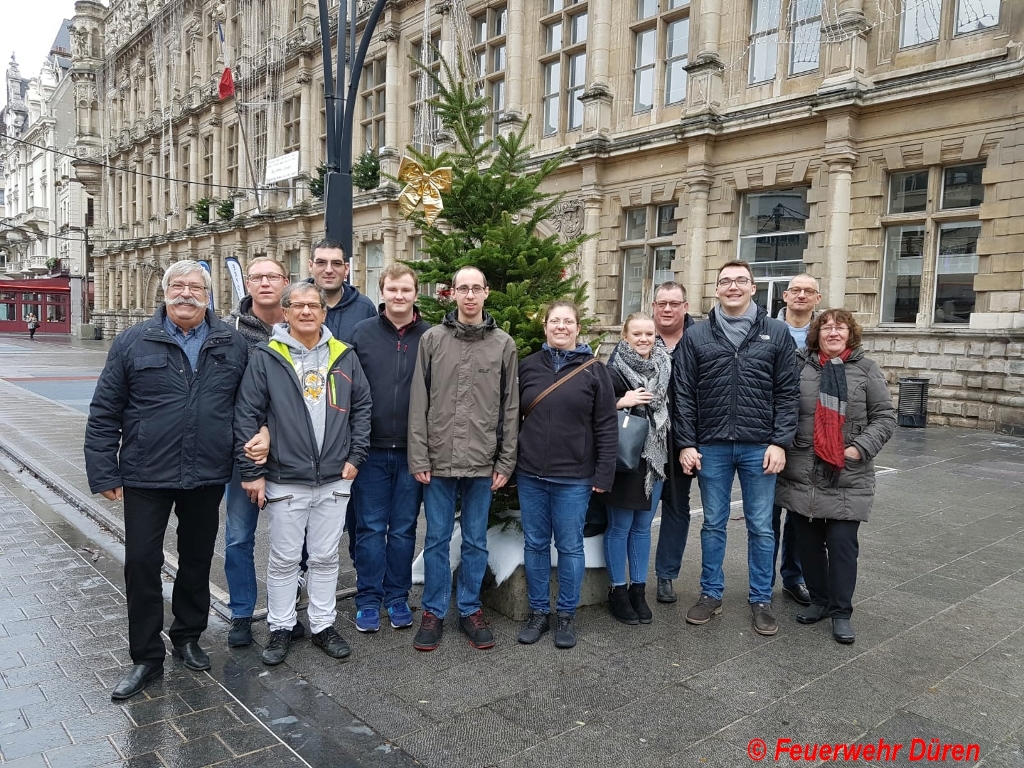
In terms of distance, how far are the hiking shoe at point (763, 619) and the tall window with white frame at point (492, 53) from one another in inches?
736

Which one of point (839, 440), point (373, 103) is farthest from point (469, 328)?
point (373, 103)

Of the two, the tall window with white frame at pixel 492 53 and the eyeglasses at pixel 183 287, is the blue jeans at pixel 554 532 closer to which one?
the eyeglasses at pixel 183 287

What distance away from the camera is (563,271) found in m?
5.06

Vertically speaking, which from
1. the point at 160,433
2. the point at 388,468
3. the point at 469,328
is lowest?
the point at 388,468

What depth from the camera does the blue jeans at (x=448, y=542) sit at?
14.3 feet

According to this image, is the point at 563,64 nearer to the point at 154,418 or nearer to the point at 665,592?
the point at 665,592

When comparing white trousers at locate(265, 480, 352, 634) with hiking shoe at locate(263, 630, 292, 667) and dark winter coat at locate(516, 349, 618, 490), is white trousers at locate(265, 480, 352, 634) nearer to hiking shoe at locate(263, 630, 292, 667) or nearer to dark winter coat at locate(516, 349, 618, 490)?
hiking shoe at locate(263, 630, 292, 667)

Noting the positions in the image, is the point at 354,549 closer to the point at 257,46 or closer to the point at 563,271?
the point at 563,271

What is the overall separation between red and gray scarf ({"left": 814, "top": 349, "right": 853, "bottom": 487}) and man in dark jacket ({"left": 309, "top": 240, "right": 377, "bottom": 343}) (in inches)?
112

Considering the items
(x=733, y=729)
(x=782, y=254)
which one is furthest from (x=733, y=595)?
(x=782, y=254)

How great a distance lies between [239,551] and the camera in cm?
432

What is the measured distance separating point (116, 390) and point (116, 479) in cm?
45

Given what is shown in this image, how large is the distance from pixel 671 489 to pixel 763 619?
3.11 feet

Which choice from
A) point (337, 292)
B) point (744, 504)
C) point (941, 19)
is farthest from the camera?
point (941, 19)
